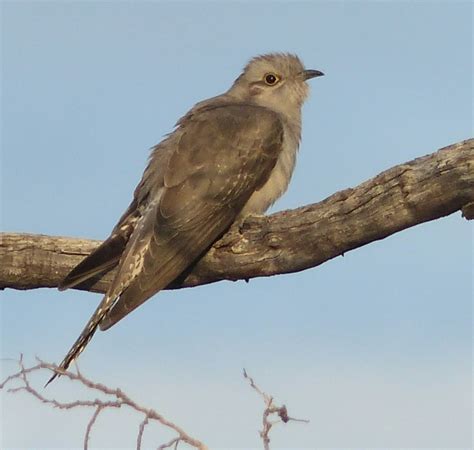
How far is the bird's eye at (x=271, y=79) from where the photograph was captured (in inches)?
305

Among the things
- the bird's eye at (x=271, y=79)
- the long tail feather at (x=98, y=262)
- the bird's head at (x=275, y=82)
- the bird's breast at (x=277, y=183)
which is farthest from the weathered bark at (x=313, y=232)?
the bird's eye at (x=271, y=79)

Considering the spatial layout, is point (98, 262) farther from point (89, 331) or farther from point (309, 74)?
point (309, 74)

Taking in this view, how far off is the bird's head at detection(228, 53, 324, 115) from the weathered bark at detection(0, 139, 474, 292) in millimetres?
2086

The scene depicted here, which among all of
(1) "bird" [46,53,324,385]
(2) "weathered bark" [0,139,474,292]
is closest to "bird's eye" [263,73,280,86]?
(1) "bird" [46,53,324,385]

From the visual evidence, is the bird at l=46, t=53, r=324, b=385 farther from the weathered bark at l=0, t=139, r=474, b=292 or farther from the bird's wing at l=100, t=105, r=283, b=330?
the weathered bark at l=0, t=139, r=474, b=292

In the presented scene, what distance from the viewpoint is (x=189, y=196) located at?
5816mm

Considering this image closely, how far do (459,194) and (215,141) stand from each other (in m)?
2.05

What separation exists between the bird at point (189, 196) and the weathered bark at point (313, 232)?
7.3 inches

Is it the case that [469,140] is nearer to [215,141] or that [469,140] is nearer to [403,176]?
[403,176]

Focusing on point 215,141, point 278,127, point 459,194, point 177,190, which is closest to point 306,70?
point 278,127

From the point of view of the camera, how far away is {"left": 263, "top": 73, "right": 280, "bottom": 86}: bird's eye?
7.76 meters

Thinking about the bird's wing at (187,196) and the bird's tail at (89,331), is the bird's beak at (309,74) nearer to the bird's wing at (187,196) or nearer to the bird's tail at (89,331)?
the bird's wing at (187,196)

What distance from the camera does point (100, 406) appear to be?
12.1ft

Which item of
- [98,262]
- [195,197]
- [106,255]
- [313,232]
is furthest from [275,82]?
[313,232]
